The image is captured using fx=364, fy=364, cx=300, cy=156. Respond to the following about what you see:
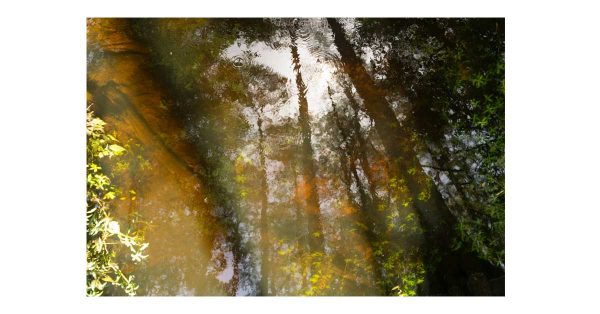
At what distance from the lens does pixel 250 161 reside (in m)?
2.58

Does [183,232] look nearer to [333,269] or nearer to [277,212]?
[277,212]

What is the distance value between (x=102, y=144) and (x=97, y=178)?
24 centimetres

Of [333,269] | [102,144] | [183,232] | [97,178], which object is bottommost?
[333,269]

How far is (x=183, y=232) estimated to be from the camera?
2557mm

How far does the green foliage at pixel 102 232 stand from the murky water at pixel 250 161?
7 centimetres

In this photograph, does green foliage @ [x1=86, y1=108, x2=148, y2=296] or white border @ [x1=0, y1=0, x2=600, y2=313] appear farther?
green foliage @ [x1=86, y1=108, x2=148, y2=296]

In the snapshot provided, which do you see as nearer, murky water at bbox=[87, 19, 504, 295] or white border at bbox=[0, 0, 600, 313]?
white border at bbox=[0, 0, 600, 313]

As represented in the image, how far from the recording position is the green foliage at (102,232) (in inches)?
99.5

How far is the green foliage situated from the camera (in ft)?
8.29

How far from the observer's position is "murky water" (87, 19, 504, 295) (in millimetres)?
2551

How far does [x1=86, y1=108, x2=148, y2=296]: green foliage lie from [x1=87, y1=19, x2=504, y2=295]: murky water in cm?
7
